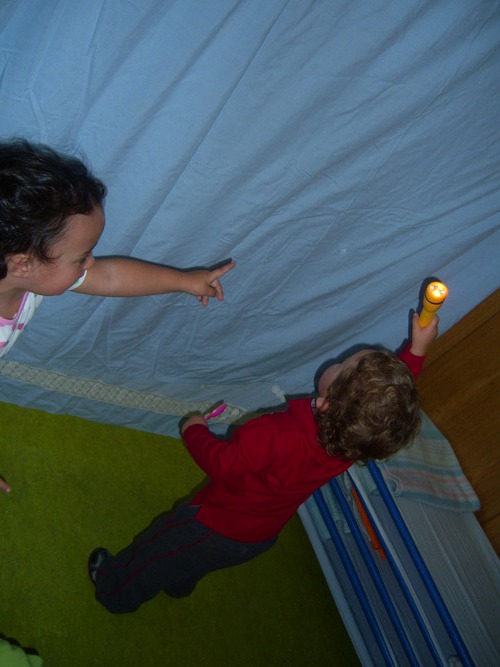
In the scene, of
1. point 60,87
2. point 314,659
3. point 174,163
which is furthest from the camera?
point 314,659

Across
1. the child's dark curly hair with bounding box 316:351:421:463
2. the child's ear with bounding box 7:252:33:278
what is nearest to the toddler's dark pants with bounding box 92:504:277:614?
the child's dark curly hair with bounding box 316:351:421:463

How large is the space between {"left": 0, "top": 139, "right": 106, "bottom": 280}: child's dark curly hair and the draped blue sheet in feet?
0.26

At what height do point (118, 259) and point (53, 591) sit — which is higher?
point (118, 259)

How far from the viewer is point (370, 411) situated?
0.99 m

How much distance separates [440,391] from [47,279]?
3.38 feet

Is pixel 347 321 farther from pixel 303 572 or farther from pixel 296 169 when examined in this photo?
pixel 303 572

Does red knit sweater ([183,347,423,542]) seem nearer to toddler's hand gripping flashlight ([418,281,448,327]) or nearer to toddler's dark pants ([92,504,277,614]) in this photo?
toddler's dark pants ([92,504,277,614])

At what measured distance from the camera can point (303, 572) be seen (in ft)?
5.55

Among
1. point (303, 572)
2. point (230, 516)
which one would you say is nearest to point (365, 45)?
point (230, 516)

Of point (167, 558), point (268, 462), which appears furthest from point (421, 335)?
point (167, 558)

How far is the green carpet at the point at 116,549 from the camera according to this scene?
1225mm

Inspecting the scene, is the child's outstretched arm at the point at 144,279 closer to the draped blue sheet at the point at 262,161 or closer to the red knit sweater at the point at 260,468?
the draped blue sheet at the point at 262,161

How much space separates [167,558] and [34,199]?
805mm

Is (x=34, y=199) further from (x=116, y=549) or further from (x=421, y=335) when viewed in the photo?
(x=116, y=549)
